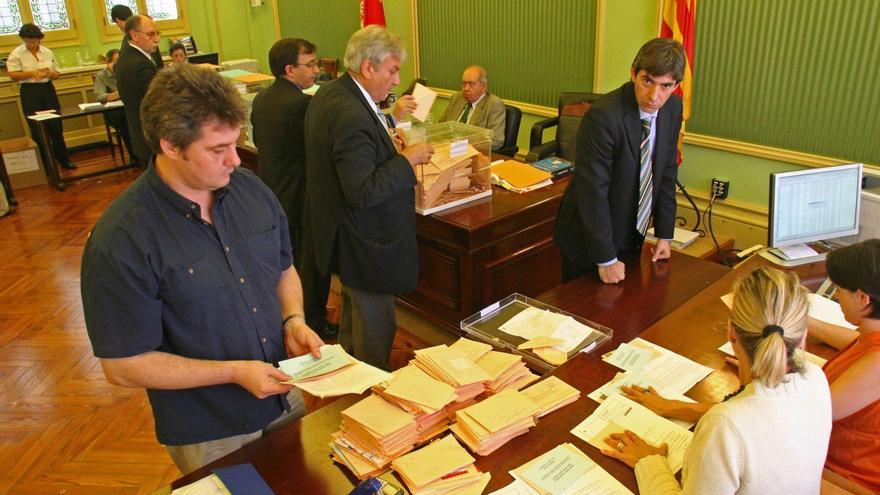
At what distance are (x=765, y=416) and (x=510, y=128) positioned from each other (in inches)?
151

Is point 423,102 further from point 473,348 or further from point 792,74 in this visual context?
point 792,74

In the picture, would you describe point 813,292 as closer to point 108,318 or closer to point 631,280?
point 631,280

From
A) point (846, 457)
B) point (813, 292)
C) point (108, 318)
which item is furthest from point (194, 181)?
point (813, 292)

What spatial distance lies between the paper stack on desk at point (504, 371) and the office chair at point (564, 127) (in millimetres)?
3017

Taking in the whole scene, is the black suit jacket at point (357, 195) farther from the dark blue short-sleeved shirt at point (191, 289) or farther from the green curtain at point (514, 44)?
the green curtain at point (514, 44)

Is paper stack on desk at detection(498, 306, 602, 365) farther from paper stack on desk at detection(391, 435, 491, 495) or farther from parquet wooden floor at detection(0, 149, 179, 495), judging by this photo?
parquet wooden floor at detection(0, 149, 179, 495)

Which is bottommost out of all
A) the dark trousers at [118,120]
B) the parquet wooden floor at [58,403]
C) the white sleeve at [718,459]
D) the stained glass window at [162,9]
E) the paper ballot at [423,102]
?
the parquet wooden floor at [58,403]

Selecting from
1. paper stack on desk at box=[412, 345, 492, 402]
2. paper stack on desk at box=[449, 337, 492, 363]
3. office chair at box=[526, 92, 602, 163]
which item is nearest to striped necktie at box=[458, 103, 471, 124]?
office chair at box=[526, 92, 602, 163]

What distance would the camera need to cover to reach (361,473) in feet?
4.99

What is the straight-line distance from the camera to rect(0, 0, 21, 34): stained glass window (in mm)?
7254


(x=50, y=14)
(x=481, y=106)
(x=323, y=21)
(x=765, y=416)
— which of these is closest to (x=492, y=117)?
(x=481, y=106)

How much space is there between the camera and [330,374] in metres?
1.63

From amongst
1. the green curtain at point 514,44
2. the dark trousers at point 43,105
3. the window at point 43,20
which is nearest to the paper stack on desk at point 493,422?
the green curtain at point 514,44

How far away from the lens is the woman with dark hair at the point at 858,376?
1.60m
